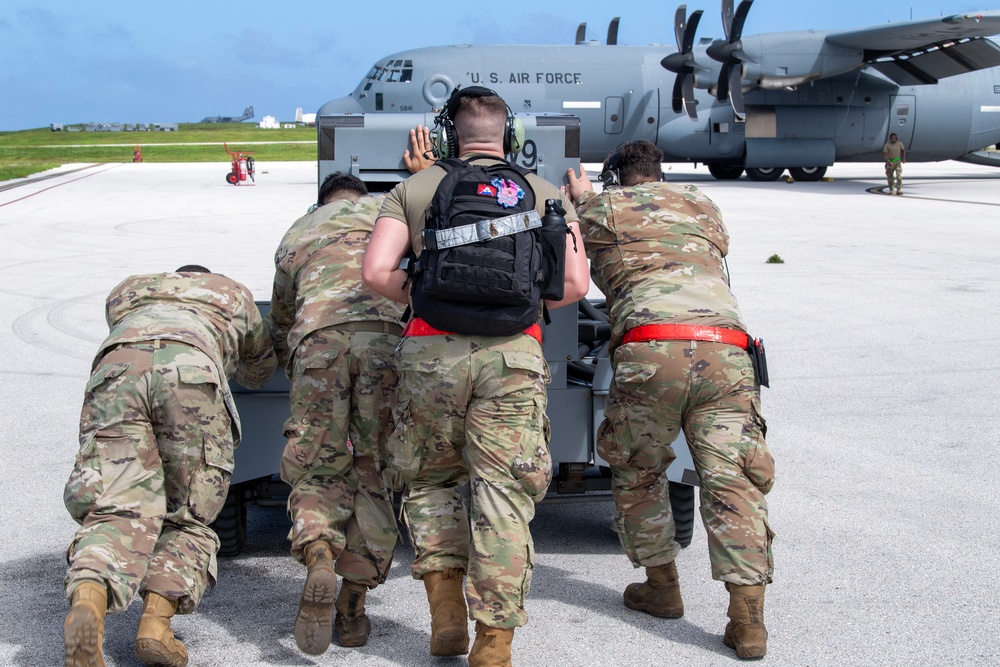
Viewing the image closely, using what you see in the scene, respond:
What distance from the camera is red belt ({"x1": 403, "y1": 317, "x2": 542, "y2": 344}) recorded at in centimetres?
377

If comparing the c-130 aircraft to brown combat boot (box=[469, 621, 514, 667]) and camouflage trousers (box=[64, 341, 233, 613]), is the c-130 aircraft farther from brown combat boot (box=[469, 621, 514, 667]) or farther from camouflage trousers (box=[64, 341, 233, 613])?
brown combat boot (box=[469, 621, 514, 667])

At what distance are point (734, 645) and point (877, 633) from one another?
0.61 metres

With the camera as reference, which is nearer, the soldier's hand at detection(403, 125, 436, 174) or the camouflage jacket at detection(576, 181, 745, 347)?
the camouflage jacket at detection(576, 181, 745, 347)

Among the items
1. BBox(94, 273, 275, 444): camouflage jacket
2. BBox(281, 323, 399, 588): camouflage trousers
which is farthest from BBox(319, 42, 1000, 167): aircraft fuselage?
BBox(281, 323, 399, 588): camouflage trousers

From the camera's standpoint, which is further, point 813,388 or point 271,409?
point 813,388

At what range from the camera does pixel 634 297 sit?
4301 mm

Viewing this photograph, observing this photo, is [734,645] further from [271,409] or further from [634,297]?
[271,409]

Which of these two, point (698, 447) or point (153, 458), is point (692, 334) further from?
point (153, 458)

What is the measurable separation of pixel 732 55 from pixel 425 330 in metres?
24.9

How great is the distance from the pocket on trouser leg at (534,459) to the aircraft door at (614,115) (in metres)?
24.6

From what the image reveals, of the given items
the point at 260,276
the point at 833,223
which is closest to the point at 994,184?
the point at 833,223

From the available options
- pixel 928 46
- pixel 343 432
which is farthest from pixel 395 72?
pixel 343 432

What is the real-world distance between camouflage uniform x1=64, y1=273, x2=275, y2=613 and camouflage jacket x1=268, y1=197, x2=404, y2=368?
1.37 ft

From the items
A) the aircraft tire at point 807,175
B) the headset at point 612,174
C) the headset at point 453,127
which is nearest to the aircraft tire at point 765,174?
the aircraft tire at point 807,175
